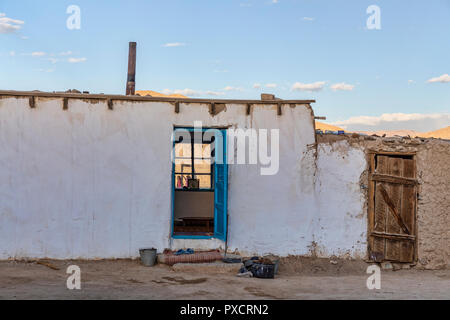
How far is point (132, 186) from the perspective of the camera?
10016mm

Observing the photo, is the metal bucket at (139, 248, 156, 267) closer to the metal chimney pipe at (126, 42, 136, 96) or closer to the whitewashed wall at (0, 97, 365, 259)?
the whitewashed wall at (0, 97, 365, 259)

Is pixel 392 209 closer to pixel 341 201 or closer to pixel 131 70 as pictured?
pixel 341 201

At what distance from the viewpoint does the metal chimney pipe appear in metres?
12.2

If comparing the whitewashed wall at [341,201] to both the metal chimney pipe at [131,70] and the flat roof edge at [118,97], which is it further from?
the metal chimney pipe at [131,70]

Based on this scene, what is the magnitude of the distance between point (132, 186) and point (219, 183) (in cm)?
169

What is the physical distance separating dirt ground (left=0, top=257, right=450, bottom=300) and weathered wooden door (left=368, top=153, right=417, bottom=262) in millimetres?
432

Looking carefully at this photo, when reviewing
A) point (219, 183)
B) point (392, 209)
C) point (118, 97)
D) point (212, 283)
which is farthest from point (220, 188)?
point (392, 209)

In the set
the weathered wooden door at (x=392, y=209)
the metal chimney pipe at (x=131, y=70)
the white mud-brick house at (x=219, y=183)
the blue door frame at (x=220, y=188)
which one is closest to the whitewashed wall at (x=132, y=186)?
the white mud-brick house at (x=219, y=183)

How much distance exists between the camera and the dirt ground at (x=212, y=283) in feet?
24.7

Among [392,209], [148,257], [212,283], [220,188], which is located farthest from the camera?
[392,209]

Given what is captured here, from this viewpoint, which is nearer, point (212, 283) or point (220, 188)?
point (212, 283)

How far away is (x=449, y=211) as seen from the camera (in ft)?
34.6

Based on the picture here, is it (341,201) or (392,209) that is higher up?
(341,201)
